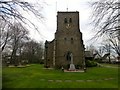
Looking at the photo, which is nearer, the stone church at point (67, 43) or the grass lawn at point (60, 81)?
the grass lawn at point (60, 81)

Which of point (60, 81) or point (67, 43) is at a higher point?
point (67, 43)

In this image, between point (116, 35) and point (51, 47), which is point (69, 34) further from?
point (116, 35)

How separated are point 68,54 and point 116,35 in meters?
30.7

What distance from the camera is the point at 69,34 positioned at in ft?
140

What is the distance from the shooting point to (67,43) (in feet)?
139

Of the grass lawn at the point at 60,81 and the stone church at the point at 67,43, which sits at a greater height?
the stone church at the point at 67,43

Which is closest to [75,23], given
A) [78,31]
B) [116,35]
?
[78,31]

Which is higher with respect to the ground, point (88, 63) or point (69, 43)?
point (69, 43)

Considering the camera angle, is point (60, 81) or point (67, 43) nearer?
point (60, 81)

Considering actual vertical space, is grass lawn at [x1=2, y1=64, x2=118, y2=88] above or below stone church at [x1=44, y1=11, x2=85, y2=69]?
below

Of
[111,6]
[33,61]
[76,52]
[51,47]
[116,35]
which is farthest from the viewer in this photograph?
[33,61]

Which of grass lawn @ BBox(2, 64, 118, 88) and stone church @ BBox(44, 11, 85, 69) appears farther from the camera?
stone church @ BBox(44, 11, 85, 69)

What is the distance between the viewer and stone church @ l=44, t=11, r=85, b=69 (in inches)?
1661

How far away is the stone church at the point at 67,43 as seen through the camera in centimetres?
4219
